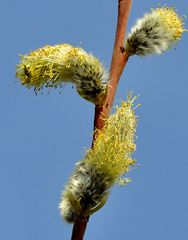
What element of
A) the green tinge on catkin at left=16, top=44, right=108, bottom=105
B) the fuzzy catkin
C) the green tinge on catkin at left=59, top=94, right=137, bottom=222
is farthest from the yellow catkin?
the fuzzy catkin

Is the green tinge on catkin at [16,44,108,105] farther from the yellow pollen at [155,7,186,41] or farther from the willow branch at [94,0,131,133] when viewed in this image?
the yellow pollen at [155,7,186,41]

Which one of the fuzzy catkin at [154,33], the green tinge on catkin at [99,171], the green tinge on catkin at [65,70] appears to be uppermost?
the fuzzy catkin at [154,33]

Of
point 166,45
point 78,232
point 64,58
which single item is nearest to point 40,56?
point 64,58


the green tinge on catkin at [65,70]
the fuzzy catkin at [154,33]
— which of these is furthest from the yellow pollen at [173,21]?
the green tinge on catkin at [65,70]

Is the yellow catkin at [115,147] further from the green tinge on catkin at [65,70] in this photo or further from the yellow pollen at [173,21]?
the yellow pollen at [173,21]

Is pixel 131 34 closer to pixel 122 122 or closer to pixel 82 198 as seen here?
pixel 122 122

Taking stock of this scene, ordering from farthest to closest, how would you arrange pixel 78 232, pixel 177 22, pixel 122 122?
pixel 177 22 → pixel 122 122 → pixel 78 232
